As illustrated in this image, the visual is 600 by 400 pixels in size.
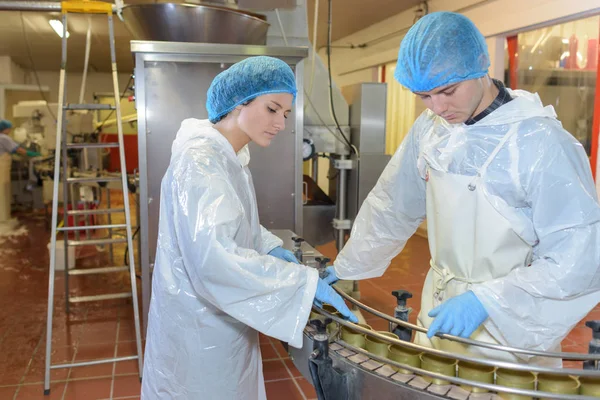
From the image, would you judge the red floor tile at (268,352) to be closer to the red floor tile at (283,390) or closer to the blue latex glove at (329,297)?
the red floor tile at (283,390)

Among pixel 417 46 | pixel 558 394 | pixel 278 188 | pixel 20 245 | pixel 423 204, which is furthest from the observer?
pixel 20 245

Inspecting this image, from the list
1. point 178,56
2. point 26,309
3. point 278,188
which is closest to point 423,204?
point 278,188

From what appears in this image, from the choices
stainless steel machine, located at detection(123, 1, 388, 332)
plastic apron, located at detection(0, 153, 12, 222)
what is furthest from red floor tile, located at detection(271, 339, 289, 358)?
plastic apron, located at detection(0, 153, 12, 222)

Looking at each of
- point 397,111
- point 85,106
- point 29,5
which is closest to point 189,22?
point 85,106

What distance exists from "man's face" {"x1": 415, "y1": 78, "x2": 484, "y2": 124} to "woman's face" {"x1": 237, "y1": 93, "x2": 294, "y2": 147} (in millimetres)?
363

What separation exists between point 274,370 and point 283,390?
0.67 feet

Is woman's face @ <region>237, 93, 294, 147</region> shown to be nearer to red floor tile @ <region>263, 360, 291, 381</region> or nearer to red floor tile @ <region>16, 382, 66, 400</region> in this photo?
red floor tile @ <region>263, 360, 291, 381</region>

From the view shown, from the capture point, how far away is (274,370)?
2473 mm

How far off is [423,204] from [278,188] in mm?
1242

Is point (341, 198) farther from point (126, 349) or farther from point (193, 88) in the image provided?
point (126, 349)

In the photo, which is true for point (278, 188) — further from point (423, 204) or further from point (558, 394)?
point (558, 394)

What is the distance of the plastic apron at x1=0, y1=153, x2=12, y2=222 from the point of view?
5.63m

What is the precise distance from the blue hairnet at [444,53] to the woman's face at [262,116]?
35 cm

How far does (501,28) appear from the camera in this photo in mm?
3926
